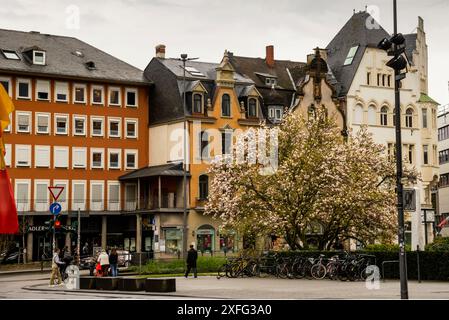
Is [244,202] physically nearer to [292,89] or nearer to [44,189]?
[44,189]

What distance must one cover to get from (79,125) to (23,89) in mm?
5950

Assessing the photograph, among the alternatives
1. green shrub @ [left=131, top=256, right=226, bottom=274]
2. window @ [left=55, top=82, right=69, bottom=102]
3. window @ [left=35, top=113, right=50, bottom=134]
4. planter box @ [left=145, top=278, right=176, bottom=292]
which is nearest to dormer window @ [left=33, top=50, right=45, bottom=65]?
window @ [left=55, top=82, right=69, bottom=102]

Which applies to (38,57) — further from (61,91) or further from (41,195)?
(41,195)

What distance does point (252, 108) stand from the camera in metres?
84.0

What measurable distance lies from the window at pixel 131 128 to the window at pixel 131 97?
1450mm

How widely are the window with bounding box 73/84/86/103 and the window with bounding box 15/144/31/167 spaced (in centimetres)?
608

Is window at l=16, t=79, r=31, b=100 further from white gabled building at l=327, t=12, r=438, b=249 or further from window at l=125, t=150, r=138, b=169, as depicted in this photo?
white gabled building at l=327, t=12, r=438, b=249

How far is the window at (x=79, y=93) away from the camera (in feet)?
259

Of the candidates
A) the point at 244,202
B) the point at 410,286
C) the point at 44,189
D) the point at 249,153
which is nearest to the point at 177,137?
the point at 44,189

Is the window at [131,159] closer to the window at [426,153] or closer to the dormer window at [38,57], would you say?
the dormer window at [38,57]

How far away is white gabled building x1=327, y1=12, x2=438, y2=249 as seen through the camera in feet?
290

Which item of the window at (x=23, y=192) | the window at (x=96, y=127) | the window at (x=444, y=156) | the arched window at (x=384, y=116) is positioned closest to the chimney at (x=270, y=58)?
the arched window at (x=384, y=116)

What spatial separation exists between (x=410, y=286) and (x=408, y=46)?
202 ft

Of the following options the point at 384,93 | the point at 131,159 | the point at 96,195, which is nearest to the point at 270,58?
the point at 384,93
